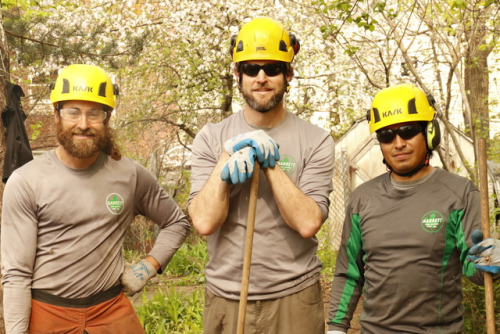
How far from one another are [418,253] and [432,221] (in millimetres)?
178

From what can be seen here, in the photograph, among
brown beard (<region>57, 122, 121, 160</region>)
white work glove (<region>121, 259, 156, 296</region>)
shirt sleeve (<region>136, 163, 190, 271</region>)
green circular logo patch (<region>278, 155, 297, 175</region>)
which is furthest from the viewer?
shirt sleeve (<region>136, 163, 190, 271</region>)

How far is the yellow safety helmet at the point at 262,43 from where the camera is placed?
10.8ft

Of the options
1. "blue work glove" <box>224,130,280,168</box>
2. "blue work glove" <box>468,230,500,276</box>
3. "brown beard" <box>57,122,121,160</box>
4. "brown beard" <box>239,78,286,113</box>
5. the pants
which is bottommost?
the pants

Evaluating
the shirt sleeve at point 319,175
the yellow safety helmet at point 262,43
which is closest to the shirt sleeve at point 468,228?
the shirt sleeve at point 319,175

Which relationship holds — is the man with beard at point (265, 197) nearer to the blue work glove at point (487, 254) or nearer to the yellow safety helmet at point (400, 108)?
the yellow safety helmet at point (400, 108)

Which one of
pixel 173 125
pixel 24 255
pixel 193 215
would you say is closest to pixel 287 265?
pixel 193 215

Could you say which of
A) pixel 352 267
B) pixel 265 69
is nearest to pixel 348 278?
pixel 352 267

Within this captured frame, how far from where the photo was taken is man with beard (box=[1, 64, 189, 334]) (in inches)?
133

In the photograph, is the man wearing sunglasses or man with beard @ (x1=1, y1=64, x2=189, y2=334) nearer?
the man wearing sunglasses

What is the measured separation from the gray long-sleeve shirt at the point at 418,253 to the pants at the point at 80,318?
4.18 ft

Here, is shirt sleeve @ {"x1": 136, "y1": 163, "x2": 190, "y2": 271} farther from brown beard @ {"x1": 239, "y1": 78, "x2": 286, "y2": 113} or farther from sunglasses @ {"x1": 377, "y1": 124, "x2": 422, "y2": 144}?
sunglasses @ {"x1": 377, "y1": 124, "x2": 422, "y2": 144}

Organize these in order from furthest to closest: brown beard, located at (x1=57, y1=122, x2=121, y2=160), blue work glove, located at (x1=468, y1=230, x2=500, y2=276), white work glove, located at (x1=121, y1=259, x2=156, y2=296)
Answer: white work glove, located at (x1=121, y1=259, x2=156, y2=296), brown beard, located at (x1=57, y1=122, x2=121, y2=160), blue work glove, located at (x1=468, y1=230, x2=500, y2=276)

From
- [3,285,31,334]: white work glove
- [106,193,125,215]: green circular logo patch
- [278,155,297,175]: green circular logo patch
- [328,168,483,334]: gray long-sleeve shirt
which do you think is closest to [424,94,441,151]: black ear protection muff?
[328,168,483,334]: gray long-sleeve shirt

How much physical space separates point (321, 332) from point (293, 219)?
67 centimetres
